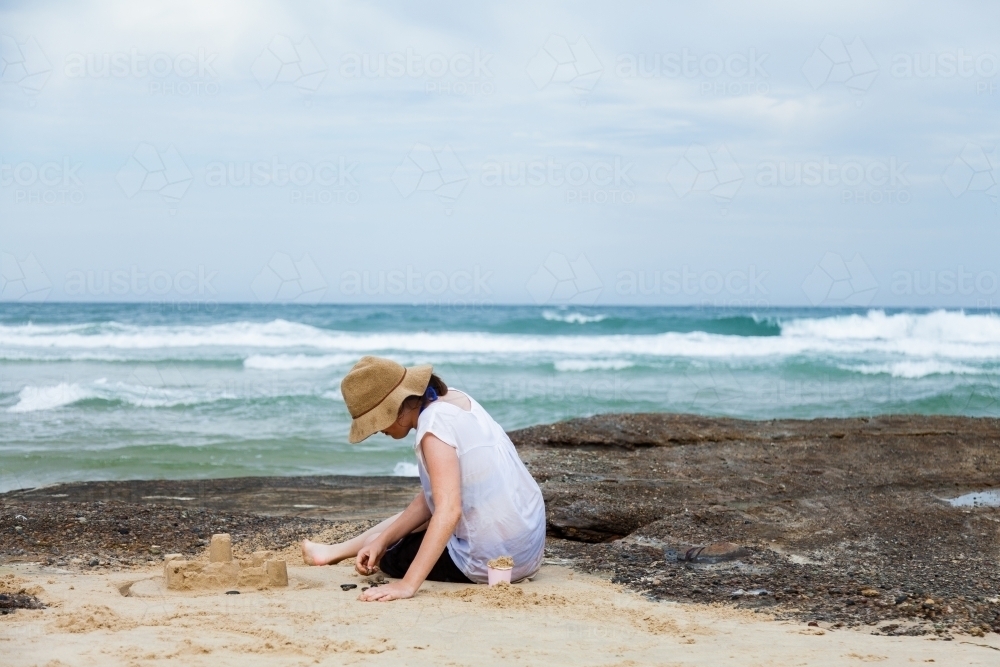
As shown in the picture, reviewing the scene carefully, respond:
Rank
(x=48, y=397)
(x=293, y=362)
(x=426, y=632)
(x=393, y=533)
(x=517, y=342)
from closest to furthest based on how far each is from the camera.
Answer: (x=426, y=632), (x=393, y=533), (x=48, y=397), (x=293, y=362), (x=517, y=342)

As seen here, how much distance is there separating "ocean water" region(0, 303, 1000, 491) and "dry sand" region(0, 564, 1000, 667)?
5.60 meters

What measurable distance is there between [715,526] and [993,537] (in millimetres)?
1517

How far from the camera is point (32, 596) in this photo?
4.04 meters

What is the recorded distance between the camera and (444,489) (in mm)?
4043

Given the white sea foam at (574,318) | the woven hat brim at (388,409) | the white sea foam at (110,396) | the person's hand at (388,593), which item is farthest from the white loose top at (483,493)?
the white sea foam at (574,318)

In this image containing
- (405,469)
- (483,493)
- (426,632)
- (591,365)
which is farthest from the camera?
(591,365)

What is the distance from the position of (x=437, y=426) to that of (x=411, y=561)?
73 centimetres

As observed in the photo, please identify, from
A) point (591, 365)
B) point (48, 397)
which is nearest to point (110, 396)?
point (48, 397)

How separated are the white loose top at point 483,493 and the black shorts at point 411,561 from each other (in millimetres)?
58

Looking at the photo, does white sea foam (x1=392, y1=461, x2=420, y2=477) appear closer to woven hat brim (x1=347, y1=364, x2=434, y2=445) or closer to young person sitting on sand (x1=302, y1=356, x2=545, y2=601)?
young person sitting on sand (x1=302, y1=356, x2=545, y2=601)

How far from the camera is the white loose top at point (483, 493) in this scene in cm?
413

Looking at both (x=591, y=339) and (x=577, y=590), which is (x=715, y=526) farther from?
(x=591, y=339)

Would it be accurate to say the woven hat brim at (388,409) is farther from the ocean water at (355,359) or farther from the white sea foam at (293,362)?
the white sea foam at (293,362)

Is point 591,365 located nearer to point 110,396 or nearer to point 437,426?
point 110,396
